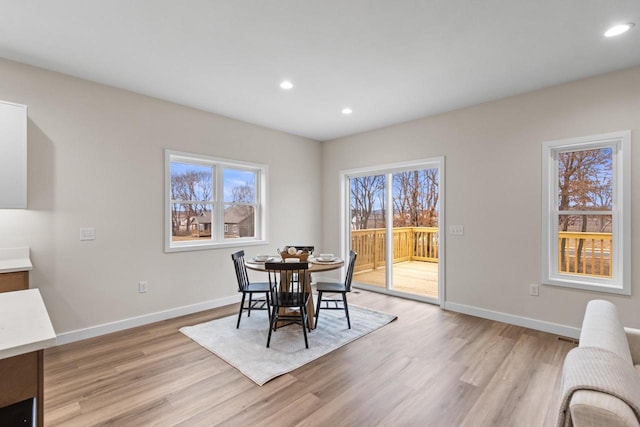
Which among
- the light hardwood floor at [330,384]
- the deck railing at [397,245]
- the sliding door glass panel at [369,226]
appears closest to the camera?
the light hardwood floor at [330,384]

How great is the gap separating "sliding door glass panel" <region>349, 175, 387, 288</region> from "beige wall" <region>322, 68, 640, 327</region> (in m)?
0.87

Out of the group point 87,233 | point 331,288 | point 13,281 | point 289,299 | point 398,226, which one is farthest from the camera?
point 398,226

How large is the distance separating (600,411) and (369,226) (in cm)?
443

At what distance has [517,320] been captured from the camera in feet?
11.6

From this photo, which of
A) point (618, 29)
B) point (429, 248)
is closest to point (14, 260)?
point (429, 248)

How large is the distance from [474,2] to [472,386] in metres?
2.73

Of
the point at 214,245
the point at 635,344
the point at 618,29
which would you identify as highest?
the point at 618,29

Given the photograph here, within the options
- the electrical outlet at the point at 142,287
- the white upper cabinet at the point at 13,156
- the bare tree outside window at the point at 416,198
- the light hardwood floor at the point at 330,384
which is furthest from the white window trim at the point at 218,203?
the bare tree outside window at the point at 416,198

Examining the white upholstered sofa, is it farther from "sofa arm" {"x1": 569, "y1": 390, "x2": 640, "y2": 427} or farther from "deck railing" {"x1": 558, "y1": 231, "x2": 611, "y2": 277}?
"deck railing" {"x1": 558, "y1": 231, "x2": 611, "y2": 277}

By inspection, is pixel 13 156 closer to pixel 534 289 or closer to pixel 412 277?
pixel 412 277

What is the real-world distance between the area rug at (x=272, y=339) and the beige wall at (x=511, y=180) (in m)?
1.35

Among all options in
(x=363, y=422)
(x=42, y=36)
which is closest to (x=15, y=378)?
(x=363, y=422)

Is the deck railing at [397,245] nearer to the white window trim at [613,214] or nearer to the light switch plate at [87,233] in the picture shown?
the white window trim at [613,214]

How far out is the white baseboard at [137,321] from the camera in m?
3.07
